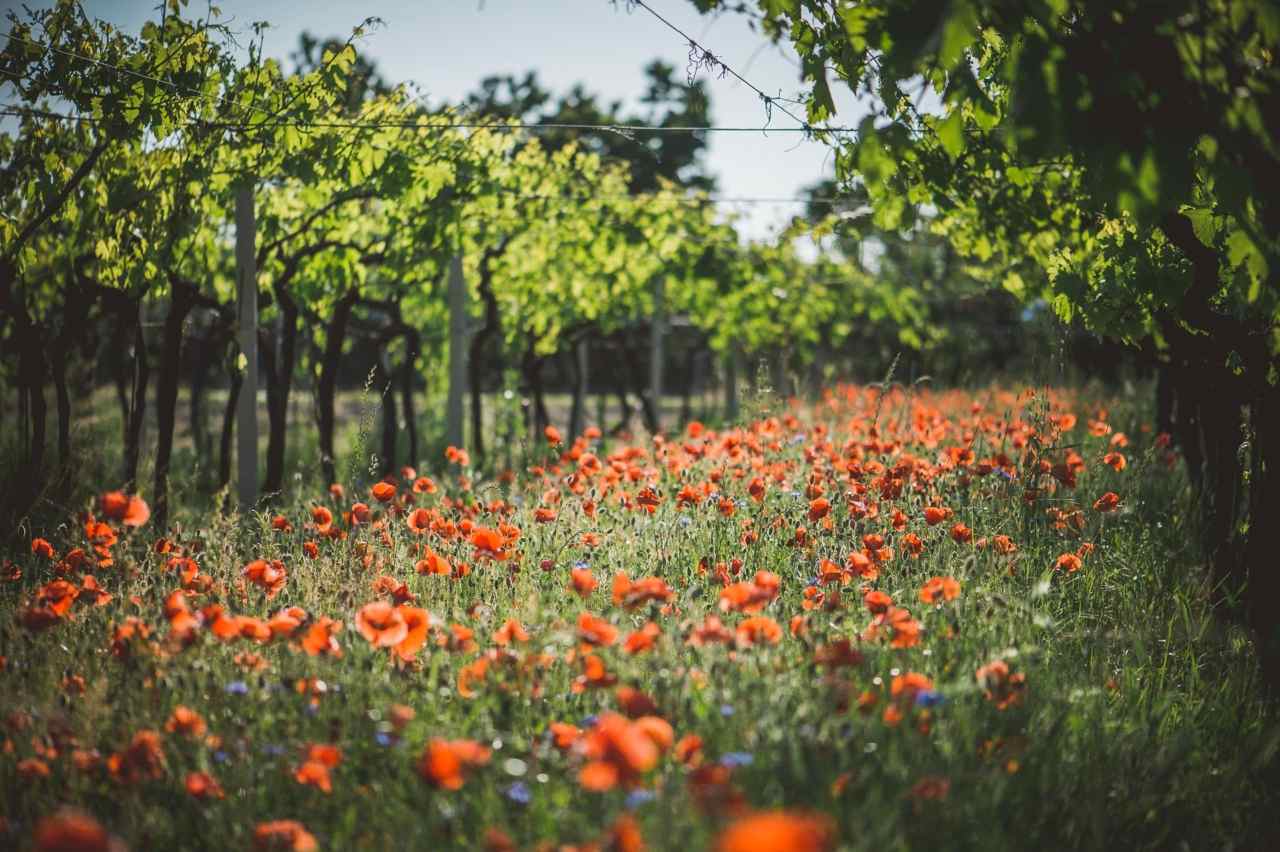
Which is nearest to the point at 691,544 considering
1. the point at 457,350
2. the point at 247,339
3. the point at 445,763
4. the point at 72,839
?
the point at 445,763

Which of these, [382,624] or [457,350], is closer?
[382,624]

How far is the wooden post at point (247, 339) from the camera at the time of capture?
5.40m

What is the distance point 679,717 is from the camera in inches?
89.6

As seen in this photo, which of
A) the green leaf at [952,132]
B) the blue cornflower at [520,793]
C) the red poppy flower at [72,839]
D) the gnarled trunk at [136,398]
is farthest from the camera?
the gnarled trunk at [136,398]

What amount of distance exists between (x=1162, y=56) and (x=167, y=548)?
314 centimetres

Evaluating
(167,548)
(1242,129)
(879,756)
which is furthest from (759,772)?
(167,548)

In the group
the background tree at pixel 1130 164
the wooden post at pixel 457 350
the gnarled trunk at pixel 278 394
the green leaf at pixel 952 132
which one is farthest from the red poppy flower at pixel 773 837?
the wooden post at pixel 457 350

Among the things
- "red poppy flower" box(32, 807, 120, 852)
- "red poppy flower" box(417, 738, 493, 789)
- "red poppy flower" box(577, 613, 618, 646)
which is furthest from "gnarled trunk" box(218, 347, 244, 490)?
"red poppy flower" box(32, 807, 120, 852)

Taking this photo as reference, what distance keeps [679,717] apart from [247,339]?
4.15 meters

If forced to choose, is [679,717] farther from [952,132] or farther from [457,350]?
[457,350]

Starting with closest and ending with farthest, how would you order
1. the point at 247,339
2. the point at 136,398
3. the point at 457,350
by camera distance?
the point at 136,398, the point at 247,339, the point at 457,350

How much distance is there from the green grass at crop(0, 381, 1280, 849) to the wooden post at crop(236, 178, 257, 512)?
2.00m

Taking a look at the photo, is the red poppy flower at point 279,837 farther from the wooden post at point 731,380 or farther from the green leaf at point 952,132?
the wooden post at point 731,380

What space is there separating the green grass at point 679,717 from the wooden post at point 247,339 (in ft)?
6.56
